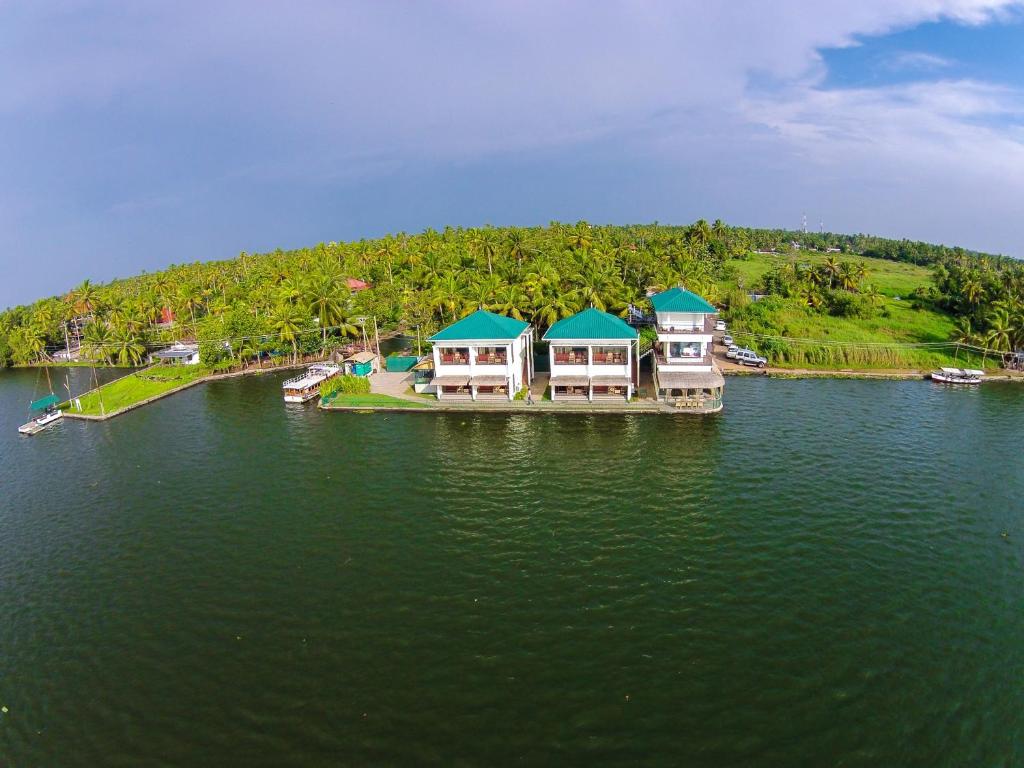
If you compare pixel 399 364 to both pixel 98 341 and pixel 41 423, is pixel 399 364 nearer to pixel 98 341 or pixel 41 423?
pixel 41 423

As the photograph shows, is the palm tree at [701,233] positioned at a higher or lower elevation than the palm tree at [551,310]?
higher

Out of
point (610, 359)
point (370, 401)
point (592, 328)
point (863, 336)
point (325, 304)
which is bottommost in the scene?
point (370, 401)

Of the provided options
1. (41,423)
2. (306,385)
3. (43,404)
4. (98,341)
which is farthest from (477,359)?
(98,341)

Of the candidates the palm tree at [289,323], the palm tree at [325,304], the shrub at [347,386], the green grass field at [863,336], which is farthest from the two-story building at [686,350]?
the palm tree at [289,323]

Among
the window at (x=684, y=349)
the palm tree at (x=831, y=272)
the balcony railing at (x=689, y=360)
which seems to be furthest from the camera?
the palm tree at (x=831, y=272)

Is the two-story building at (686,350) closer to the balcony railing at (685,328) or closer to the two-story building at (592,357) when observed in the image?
the balcony railing at (685,328)
